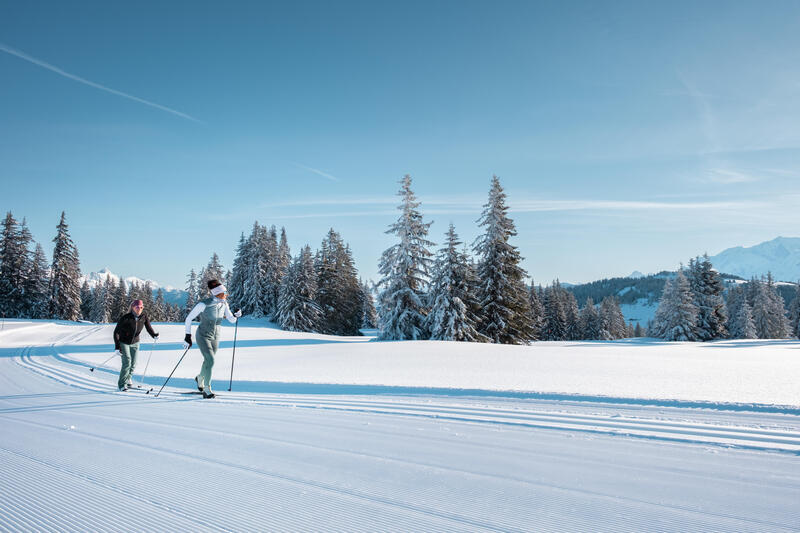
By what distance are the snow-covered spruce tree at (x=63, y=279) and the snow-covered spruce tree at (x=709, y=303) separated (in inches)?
2639

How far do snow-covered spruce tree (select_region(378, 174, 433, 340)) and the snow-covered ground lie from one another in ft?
61.5

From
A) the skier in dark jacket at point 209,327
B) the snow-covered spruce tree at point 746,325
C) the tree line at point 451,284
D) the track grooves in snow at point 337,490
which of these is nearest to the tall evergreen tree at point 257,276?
the tree line at point 451,284

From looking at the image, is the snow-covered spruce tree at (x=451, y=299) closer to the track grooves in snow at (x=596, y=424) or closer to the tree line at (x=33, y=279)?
the track grooves in snow at (x=596, y=424)

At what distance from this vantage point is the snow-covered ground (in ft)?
8.30

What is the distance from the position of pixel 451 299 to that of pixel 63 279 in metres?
43.7

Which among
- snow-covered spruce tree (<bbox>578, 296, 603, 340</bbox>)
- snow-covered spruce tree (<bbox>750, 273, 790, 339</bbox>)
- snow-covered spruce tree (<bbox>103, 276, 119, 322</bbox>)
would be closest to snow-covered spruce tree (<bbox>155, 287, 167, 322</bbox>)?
snow-covered spruce tree (<bbox>103, 276, 119, 322</bbox>)

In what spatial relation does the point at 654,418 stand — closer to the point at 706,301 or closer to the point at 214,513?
the point at 214,513

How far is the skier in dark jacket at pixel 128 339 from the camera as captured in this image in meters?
8.14

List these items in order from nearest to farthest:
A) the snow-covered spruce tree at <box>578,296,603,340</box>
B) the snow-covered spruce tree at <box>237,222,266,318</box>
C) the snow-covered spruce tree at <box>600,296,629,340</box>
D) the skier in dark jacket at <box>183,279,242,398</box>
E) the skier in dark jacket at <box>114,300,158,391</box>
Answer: the skier in dark jacket at <box>183,279,242,398</box> < the skier in dark jacket at <box>114,300,158,391</box> < the snow-covered spruce tree at <box>237,222,266,318</box> < the snow-covered spruce tree at <box>578,296,603,340</box> < the snow-covered spruce tree at <box>600,296,629,340</box>

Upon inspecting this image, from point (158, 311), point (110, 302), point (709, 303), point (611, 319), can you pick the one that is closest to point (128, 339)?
point (709, 303)

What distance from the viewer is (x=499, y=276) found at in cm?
2723

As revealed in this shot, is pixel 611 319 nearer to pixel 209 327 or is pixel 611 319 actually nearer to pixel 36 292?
pixel 209 327

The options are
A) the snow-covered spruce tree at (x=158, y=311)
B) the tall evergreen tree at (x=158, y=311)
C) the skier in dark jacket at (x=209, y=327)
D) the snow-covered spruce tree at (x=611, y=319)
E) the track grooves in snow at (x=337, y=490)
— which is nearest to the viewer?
the track grooves in snow at (x=337, y=490)

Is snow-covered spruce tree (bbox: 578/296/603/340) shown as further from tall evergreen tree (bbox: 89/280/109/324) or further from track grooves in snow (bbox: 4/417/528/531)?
tall evergreen tree (bbox: 89/280/109/324)
